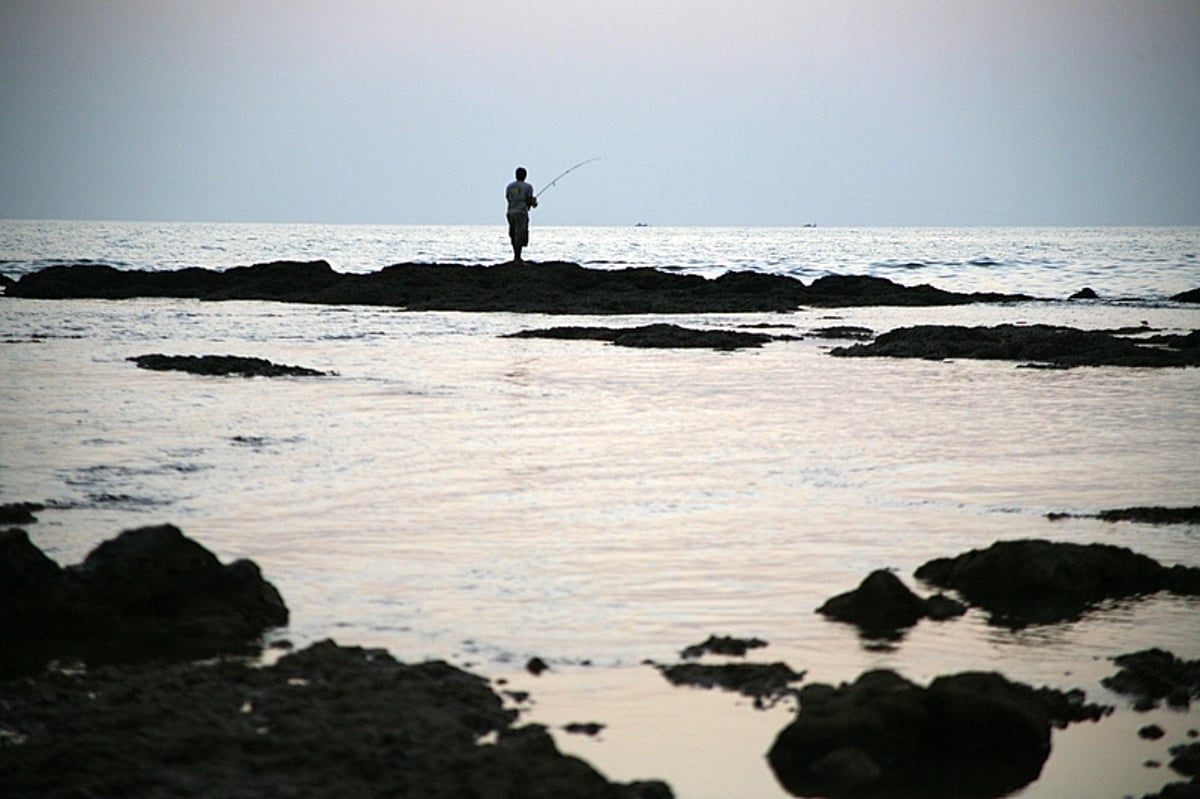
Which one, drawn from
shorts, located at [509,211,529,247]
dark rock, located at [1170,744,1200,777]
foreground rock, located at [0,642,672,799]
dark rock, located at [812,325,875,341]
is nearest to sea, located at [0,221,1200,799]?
dark rock, located at [1170,744,1200,777]

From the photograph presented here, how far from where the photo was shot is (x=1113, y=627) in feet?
17.9

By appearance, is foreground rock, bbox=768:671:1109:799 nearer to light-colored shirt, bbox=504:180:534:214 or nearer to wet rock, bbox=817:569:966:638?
wet rock, bbox=817:569:966:638

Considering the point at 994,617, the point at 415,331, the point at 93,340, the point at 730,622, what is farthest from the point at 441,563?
the point at 415,331

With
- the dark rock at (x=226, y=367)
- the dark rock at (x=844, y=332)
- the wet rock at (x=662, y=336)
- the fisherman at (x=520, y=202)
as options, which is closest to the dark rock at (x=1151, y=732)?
the dark rock at (x=226, y=367)

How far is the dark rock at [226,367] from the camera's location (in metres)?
14.2

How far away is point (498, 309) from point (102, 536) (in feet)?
63.1

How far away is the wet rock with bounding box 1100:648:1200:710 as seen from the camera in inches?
181

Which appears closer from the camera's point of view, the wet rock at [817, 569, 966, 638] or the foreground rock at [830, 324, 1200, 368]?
the wet rock at [817, 569, 966, 638]

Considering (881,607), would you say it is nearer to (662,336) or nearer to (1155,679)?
(1155,679)

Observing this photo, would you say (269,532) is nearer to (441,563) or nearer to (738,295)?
(441,563)

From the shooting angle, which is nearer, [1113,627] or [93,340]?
[1113,627]

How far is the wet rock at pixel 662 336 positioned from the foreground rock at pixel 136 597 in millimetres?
13221

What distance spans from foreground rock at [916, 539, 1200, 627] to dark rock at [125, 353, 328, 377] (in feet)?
30.6

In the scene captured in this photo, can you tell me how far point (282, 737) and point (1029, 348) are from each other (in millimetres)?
14800
